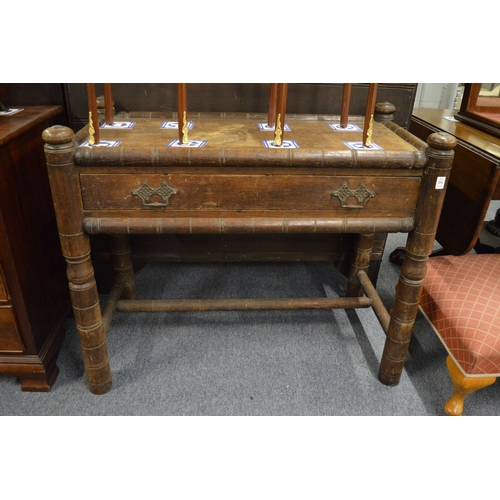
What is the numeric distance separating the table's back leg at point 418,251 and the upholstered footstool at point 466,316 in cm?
13

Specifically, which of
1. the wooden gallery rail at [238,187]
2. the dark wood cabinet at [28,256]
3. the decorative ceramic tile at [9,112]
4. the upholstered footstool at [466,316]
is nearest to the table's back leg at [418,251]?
the wooden gallery rail at [238,187]

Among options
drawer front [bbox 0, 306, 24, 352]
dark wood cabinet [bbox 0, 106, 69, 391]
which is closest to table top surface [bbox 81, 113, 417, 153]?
dark wood cabinet [bbox 0, 106, 69, 391]

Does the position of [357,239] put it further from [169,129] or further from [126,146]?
[126,146]

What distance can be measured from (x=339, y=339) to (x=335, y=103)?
0.89 meters

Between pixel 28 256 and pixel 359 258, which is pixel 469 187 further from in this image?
pixel 28 256

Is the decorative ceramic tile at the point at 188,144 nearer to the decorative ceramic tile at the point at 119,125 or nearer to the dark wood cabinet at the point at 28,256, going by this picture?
the decorative ceramic tile at the point at 119,125

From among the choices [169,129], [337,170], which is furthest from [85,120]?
[337,170]

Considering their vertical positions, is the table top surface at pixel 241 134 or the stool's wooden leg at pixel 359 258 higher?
the table top surface at pixel 241 134

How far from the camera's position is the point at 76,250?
1220 mm

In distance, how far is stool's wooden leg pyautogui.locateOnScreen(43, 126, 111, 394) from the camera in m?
1.10

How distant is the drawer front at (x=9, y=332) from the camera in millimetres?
1323

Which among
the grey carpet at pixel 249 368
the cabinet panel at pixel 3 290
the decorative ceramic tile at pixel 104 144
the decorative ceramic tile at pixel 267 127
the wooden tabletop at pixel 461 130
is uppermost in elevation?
the decorative ceramic tile at pixel 267 127

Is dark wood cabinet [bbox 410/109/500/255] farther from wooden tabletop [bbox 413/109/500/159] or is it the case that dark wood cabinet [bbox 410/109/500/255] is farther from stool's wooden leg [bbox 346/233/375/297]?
stool's wooden leg [bbox 346/233/375/297]

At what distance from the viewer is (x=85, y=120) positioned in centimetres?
160
